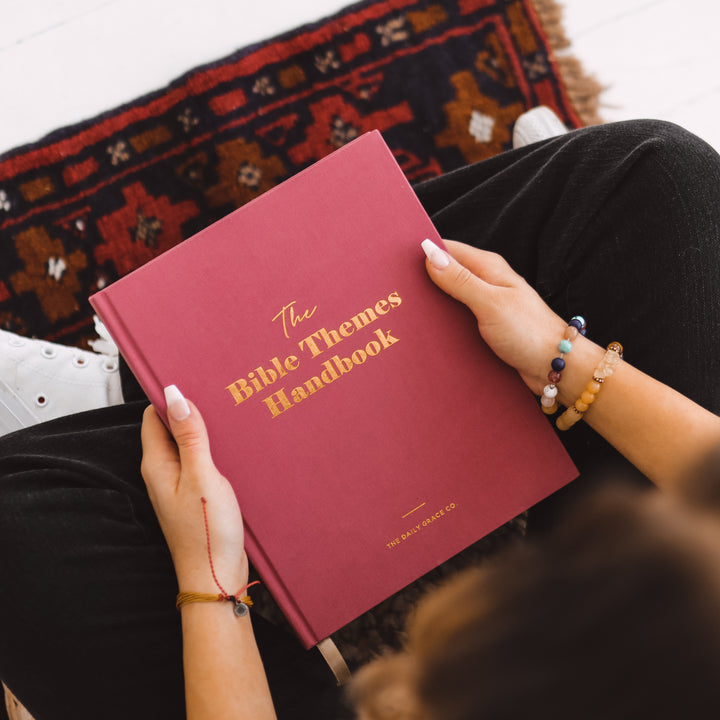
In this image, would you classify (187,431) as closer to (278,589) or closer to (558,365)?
(278,589)

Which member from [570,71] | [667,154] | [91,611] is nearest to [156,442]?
[91,611]

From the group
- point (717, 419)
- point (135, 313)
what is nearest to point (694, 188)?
point (717, 419)

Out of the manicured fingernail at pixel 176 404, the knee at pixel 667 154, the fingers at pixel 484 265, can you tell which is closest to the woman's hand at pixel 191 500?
the manicured fingernail at pixel 176 404

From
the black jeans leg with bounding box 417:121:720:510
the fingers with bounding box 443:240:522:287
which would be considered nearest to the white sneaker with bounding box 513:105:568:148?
the black jeans leg with bounding box 417:121:720:510

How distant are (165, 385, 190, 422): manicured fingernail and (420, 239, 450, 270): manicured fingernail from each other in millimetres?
253

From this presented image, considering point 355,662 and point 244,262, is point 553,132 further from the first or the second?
point 355,662

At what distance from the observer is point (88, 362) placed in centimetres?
88

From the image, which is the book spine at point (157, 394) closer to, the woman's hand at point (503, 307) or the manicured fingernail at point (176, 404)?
the manicured fingernail at point (176, 404)

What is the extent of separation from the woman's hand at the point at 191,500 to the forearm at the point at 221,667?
0.03 meters

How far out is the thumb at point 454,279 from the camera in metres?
0.56

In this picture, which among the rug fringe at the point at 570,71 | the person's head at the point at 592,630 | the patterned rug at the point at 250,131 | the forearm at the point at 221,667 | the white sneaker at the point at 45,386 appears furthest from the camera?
the rug fringe at the point at 570,71

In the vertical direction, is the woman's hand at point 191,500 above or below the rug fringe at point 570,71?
below

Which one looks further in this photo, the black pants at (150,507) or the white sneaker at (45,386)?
the white sneaker at (45,386)

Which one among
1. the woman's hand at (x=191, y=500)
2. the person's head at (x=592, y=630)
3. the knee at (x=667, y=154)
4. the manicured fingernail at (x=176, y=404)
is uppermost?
the manicured fingernail at (x=176, y=404)
